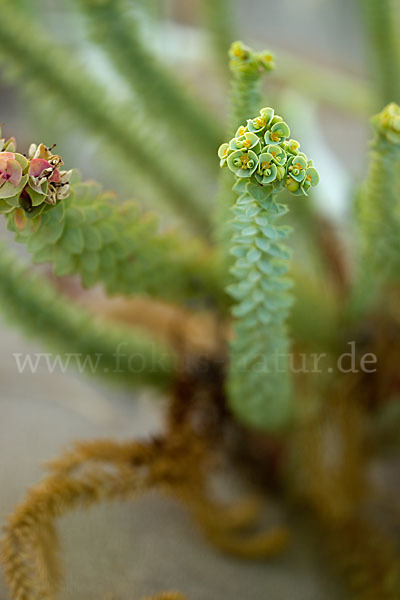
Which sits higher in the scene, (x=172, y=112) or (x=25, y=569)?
(x=172, y=112)

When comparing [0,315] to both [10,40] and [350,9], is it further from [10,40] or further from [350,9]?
[350,9]

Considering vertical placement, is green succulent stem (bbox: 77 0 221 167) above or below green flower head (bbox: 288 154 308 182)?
above

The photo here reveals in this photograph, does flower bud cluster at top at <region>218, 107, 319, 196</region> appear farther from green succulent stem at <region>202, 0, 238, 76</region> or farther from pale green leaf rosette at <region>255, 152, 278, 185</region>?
green succulent stem at <region>202, 0, 238, 76</region>

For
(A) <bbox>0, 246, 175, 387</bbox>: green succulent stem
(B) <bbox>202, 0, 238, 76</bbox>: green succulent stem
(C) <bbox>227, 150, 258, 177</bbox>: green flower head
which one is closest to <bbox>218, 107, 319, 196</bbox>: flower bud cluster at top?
(C) <bbox>227, 150, 258, 177</bbox>: green flower head

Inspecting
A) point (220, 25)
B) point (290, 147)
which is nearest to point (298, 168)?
point (290, 147)

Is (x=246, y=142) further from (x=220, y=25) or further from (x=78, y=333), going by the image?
(x=220, y=25)

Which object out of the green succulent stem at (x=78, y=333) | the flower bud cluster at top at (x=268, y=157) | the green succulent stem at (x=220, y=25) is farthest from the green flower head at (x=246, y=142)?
the green succulent stem at (x=220, y=25)

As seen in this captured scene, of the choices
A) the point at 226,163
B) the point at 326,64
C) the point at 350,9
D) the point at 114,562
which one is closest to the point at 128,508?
the point at 114,562

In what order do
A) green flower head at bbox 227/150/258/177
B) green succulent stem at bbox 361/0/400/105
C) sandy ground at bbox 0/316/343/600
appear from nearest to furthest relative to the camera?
green flower head at bbox 227/150/258/177, sandy ground at bbox 0/316/343/600, green succulent stem at bbox 361/0/400/105
